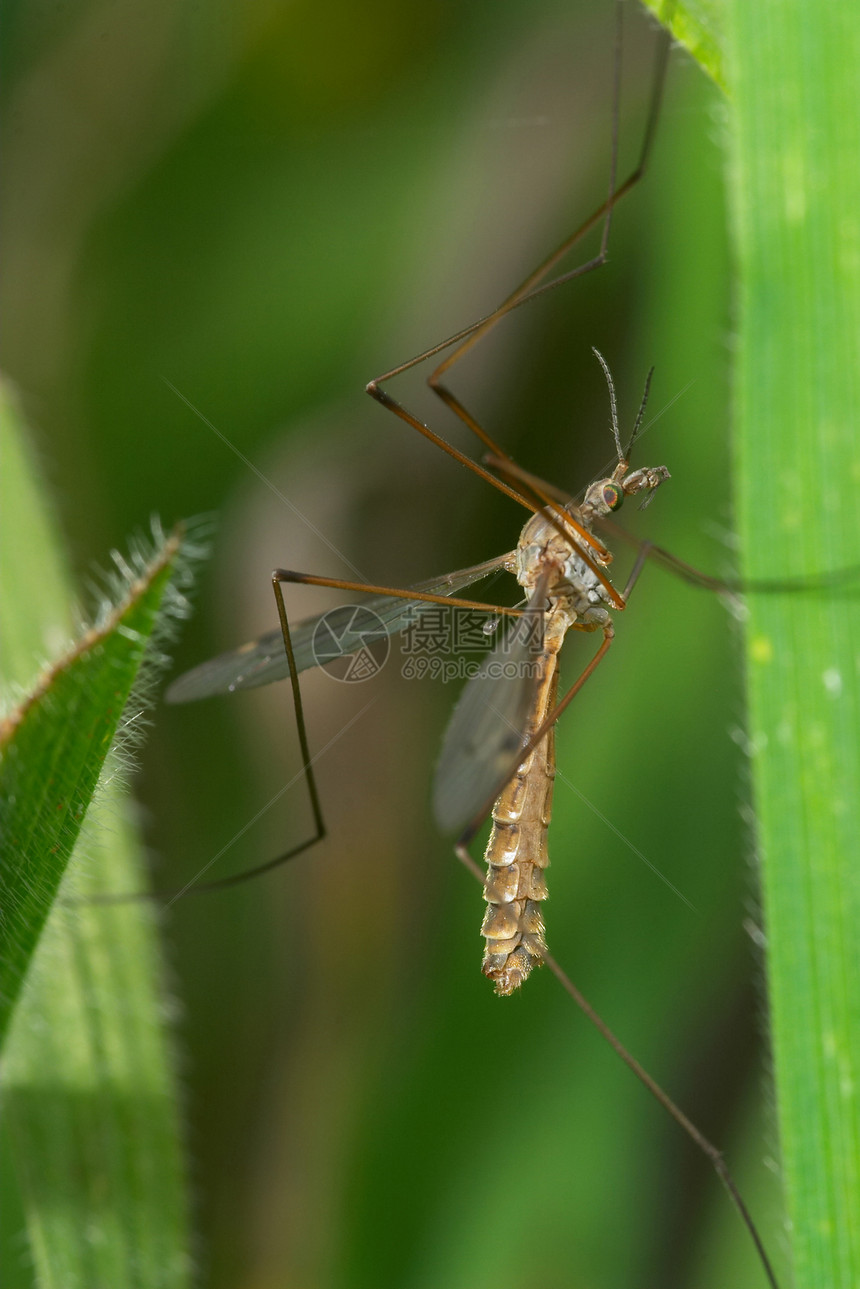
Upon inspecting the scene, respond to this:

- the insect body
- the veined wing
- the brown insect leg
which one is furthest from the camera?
the veined wing

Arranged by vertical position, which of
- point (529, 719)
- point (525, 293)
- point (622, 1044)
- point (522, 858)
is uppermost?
point (525, 293)

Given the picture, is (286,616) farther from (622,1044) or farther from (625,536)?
(622,1044)

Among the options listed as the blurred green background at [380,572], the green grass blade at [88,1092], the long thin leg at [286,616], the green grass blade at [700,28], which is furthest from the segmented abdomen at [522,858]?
the green grass blade at [700,28]

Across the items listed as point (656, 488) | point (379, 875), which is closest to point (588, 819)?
point (379, 875)

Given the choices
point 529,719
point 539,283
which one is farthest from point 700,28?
point 529,719

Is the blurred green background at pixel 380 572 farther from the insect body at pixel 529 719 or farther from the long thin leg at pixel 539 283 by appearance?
the insect body at pixel 529 719

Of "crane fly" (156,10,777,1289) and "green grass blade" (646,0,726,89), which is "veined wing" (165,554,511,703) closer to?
"crane fly" (156,10,777,1289)

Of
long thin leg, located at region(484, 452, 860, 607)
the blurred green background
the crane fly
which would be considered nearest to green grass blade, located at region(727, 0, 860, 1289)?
long thin leg, located at region(484, 452, 860, 607)
